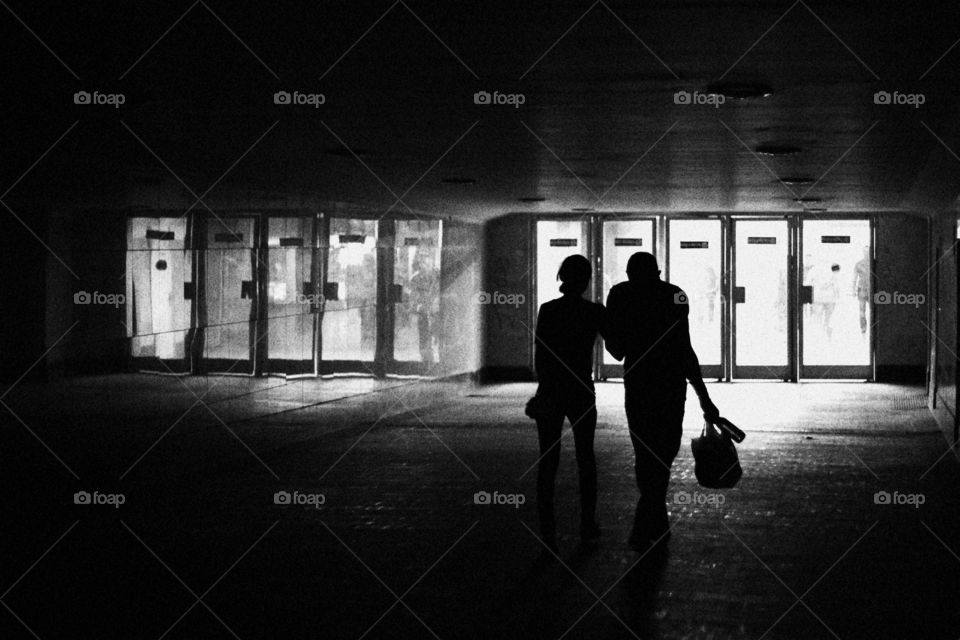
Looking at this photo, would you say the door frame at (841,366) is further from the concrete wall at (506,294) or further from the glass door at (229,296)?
the glass door at (229,296)

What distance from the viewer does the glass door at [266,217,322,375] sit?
1328 centimetres

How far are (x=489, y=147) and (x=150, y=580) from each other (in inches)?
238


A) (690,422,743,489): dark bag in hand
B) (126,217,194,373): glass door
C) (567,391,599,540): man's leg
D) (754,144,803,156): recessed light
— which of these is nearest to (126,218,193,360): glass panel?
(126,217,194,373): glass door

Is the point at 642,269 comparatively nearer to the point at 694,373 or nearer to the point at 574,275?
the point at 574,275

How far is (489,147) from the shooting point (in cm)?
1162

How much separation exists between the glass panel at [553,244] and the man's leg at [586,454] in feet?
53.4

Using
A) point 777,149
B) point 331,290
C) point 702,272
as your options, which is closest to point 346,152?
point 331,290

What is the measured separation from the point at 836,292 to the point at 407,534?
1736 cm

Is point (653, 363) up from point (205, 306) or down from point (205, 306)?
down

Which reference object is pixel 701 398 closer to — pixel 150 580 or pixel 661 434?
pixel 661 434

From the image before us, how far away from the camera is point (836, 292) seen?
77.7 ft

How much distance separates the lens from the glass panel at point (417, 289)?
57.7ft

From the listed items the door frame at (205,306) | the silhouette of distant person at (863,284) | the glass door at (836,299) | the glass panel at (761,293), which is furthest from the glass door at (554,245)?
the door frame at (205,306)

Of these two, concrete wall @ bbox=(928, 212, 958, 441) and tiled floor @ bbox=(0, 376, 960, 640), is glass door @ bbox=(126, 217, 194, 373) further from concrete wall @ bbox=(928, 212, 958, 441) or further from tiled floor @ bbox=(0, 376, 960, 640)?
concrete wall @ bbox=(928, 212, 958, 441)
